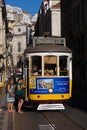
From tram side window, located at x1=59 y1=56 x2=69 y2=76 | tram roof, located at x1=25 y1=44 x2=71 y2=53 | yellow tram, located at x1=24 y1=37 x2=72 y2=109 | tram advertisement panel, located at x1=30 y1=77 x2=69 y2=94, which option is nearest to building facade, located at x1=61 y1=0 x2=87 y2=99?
tram roof, located at x1=25 y1=44 x2=71 y2=53

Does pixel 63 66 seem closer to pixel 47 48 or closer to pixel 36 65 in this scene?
pixel 47 48

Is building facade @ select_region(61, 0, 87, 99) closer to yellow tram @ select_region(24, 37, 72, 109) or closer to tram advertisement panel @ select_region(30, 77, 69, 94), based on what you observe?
yellow tram @ select_region(24, 37, 72, 109)

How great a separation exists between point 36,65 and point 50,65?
60 centimetres

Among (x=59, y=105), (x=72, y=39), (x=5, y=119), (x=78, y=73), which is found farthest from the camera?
(x=72, y=39)

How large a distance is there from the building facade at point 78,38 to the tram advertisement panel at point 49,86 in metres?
27.7

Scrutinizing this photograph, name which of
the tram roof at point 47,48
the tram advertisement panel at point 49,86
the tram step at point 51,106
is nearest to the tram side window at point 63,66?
the tram roof at point 47,48

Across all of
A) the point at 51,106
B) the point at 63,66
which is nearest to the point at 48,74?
the point at 63,66

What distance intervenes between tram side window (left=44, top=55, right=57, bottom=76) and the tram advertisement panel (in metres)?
0.36

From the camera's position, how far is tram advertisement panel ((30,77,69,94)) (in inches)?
835

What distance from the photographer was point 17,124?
54.7 ft

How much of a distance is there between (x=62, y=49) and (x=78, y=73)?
114 ft

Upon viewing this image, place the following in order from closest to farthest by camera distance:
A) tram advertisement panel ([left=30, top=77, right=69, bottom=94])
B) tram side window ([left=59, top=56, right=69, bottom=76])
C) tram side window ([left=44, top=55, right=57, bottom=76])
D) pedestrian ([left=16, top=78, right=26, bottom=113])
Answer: tram advertisement panel ([left=30, top=77, right=69, bottom=94]), pedestrian ([left=16, top=78, right=26, bottom=113]), tram side window ([left=44, top=55, right=57, bottom=76]), tram side window ([left=59, top=56, right=69, bottom=76])

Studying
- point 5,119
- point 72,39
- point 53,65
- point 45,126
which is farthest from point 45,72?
point 72,39

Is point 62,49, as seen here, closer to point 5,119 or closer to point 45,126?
point 5,119
